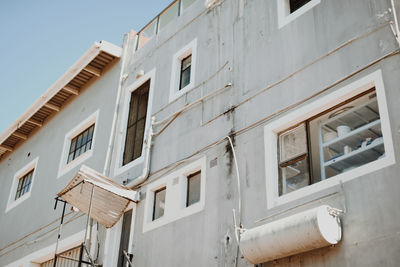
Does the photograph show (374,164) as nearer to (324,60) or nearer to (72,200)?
(324,60)

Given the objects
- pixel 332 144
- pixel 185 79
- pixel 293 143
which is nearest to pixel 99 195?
pixel 185 79

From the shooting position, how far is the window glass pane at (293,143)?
9398 millimetres

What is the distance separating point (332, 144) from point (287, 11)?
3.32 meters

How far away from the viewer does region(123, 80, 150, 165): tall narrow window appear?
1384 centimetres

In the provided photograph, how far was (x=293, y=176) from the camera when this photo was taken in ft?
30.5

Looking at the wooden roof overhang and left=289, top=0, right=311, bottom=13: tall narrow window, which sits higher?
the wooden roof overhang

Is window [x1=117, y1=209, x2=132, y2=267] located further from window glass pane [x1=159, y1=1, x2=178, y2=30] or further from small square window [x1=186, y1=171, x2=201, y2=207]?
window glass pane [x1=159, y1=1, x2=178, y2=30]

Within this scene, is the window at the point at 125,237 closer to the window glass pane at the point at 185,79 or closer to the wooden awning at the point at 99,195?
the wooden awning at the point at 99,195

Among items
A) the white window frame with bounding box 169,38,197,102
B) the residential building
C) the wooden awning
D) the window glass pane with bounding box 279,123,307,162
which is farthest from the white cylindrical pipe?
the white window frame with bounding box 169,38,197,102

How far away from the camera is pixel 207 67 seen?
1247 centimetres

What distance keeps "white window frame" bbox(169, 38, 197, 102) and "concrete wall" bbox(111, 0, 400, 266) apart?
16cm

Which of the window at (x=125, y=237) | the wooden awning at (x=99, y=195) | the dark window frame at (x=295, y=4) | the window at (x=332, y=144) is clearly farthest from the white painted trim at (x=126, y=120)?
the window at (x=332, y=144)

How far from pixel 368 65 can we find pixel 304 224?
2807mm

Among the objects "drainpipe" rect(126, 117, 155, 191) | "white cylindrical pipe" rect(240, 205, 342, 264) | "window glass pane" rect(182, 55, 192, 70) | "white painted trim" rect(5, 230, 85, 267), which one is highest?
"window glass pane" rect(182, 55, 192, 70)
